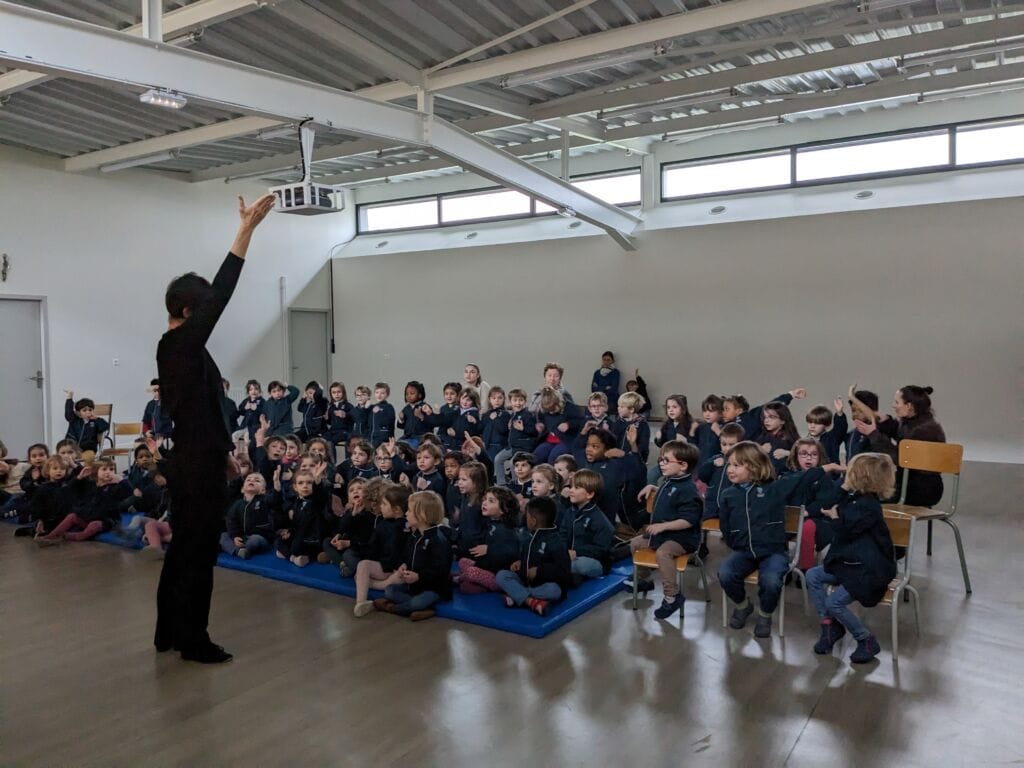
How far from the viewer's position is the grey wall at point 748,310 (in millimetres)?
9125

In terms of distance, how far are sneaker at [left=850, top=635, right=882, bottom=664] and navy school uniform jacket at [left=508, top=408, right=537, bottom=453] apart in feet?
12.2

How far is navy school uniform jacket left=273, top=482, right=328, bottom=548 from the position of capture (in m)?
5.31

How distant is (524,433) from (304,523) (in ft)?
7.71

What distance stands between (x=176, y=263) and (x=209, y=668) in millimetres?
9086

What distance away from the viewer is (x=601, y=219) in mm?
10273

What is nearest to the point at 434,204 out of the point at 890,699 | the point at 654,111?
the point at 654,111

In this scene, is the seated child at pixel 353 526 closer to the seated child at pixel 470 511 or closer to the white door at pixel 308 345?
the seated child at pixel 470 511

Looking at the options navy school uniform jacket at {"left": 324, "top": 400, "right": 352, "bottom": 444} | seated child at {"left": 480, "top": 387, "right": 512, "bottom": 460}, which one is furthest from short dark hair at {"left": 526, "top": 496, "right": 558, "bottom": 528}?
navy school uniform jacket at {"left": 324, "top": 400, "right": 352, "bottom": 444}

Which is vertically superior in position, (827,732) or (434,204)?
(434,204)

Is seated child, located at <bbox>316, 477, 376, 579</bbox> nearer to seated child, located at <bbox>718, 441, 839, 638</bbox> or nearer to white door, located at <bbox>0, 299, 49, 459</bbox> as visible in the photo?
seated child, located at <bbox>718, 441, 839, 638</bbox>

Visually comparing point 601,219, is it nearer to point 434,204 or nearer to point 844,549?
point 434,204

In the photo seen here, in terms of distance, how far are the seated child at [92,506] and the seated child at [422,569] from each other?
10.2 ft

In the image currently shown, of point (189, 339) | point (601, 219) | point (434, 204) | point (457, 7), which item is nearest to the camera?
point (189, 339)

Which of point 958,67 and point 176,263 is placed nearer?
point 958,67
